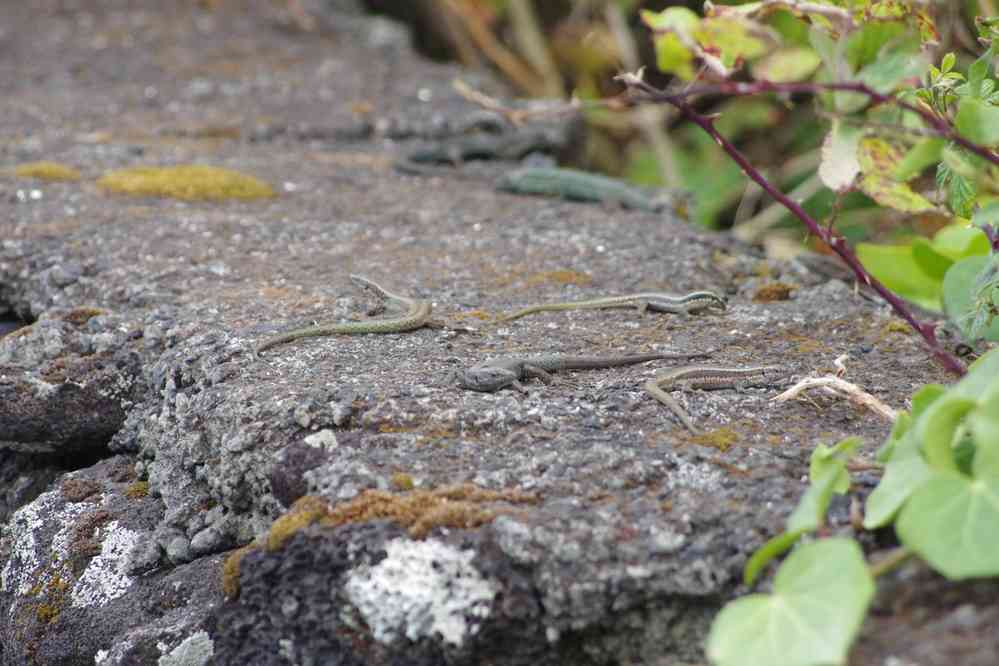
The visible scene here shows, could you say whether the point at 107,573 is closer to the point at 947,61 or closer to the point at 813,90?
the point at 813,90

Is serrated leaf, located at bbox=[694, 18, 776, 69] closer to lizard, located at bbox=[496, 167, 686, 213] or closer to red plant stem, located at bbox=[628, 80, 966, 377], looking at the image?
red plant stem, located at bbox=[628, 80, 966, 377]

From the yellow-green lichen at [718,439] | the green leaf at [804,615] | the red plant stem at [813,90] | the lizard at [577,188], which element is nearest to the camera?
the green leaf at [804,615]

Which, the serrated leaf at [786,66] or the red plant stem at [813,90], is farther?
the serrated leaf at [786,66]

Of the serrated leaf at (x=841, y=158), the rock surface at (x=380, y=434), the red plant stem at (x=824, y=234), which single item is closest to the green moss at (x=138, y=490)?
the rock surface at (x=380, y=434)

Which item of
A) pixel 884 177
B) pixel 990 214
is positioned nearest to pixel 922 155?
pixel 990 214

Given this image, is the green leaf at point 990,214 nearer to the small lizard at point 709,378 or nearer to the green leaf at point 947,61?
the green leaf at point 947,61

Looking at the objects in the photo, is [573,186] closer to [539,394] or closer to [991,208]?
[539,394]

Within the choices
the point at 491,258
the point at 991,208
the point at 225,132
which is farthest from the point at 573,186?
the point at 991,208
